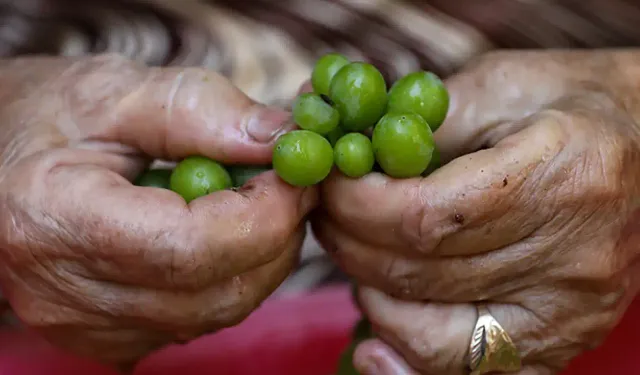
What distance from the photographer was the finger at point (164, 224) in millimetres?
825

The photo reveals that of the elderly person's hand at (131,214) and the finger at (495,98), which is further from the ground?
the finger at (495,98)

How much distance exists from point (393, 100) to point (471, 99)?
19cm

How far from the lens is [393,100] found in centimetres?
90

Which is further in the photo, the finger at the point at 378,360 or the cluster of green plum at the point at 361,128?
the finger at the point at 378,360

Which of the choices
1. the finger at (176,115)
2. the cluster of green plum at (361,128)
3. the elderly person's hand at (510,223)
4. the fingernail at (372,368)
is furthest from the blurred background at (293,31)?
the fingernail at (372,368)

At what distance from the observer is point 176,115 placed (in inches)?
35.5

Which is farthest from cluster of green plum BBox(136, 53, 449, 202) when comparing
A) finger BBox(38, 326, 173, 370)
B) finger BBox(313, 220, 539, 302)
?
finger BBox(38, 326, 173, 370)

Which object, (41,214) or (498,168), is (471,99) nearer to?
(498,168)

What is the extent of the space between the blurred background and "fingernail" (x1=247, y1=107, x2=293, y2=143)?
0.49 meters

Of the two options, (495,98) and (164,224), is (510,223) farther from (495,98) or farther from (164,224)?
(164,224)

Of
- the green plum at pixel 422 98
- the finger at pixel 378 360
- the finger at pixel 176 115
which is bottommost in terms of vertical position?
the finger at pixel 378 360

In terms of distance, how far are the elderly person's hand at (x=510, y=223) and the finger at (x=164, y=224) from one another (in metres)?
0.11

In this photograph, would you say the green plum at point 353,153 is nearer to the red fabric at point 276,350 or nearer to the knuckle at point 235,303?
the knuckle at point 235,303

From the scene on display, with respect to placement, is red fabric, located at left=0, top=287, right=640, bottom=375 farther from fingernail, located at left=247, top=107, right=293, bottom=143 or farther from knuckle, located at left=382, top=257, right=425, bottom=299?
fingernail, located at left=247, top=107, right=293, bottom=143
